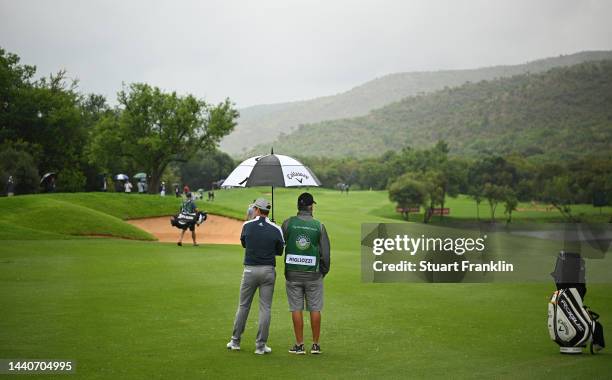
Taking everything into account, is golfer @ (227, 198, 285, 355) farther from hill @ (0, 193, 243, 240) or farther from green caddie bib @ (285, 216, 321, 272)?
hill @ (0, 193, 243, 240)

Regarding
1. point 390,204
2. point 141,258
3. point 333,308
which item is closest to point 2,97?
point 390,204

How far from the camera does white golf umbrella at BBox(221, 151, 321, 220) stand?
1770 centimetres

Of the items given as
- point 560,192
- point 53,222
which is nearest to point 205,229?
point 53,222

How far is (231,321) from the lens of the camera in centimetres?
1614

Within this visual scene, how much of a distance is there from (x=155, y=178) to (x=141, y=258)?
169 feet

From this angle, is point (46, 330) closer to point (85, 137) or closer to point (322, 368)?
point (322, 368)

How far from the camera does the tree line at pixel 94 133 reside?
7744cm

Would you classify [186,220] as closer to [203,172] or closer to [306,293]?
[306,293]

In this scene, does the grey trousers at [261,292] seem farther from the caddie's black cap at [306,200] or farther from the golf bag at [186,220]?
the golf bag at [186,220]

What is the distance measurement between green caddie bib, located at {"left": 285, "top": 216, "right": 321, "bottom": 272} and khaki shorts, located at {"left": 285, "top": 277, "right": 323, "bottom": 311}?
0.25 m

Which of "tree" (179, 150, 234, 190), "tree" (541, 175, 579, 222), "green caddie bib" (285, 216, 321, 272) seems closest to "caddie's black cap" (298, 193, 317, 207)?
"green caddie bib" (285, 216, 321, 272)

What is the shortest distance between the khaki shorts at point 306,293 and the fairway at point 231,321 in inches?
32.5

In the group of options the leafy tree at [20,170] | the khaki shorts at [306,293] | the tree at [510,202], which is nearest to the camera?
the khaki shorts at [306,293]

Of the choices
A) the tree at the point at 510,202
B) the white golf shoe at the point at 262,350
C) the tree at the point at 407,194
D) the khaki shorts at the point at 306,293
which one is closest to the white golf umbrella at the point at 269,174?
the khaki shorts at the point at 306,293
